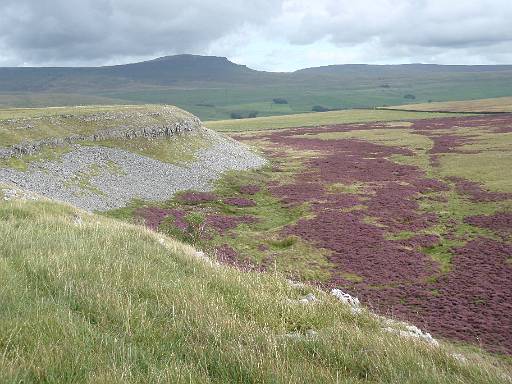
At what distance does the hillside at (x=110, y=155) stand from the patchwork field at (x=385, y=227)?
13.4ft

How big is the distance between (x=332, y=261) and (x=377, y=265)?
3403 mm

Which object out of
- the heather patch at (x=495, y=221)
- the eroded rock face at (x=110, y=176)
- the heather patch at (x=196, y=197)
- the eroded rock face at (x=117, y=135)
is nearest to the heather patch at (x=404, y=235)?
the heather patch at (x=495, y=221)

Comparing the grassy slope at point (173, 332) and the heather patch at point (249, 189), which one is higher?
the grassy slope at point (173, 332)

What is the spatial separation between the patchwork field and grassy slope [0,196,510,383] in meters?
6.15

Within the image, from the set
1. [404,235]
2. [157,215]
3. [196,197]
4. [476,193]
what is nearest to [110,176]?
[196,197]

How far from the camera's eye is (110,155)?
6306cm

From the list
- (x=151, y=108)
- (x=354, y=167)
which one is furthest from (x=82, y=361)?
(x=151, y=108)

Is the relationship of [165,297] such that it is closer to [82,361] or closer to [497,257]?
[82,361]

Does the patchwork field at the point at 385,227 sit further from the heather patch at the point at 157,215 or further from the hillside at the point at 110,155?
the hillside at the point at 110,155

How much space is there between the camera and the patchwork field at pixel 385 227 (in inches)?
1104

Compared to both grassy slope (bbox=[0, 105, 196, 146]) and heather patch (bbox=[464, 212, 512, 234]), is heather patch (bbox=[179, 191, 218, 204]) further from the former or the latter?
heather patch (bbox=[464, 212, 512, 234])

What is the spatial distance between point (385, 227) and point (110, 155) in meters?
38.3

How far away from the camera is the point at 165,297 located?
9.66 meters

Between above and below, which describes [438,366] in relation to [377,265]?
above
